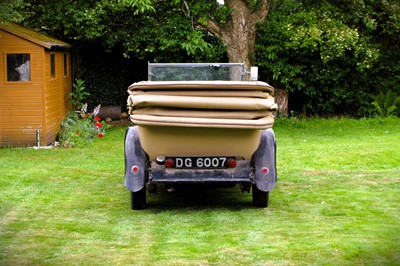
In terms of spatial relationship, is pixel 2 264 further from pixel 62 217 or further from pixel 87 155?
pixel 87 155

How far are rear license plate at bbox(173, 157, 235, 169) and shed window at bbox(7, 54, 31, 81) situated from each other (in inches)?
352

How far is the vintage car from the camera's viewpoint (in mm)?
8781

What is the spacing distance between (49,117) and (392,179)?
27.4 ft

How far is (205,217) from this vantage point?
909 cm

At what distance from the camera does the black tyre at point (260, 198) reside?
9.55 meters

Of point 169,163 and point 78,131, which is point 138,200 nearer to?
point 169,163

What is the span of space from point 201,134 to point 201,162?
0.34m

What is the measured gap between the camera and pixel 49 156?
15.5 meters

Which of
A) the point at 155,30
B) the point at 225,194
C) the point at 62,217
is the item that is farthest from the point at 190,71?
the point at 155,30

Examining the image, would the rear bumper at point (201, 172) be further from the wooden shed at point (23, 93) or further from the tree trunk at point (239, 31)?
the tree trunk at point (239, 31)

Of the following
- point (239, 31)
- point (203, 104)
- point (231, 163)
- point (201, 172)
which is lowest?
point (201, 172)

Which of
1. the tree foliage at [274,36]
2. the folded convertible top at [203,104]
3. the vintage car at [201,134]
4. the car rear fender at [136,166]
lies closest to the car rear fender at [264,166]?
the vintage car at [201,134]

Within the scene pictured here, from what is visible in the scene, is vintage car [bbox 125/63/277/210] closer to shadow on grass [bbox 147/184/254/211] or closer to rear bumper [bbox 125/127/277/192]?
rear bumper [bbox 125/127/277/192]

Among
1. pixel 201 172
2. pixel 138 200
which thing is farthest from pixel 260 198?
pixel 138 200
